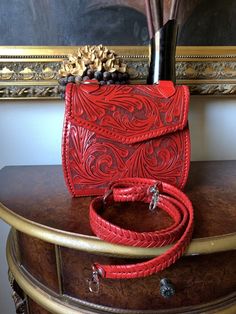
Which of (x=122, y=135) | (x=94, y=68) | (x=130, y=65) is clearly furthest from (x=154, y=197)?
(x=130, y=65)

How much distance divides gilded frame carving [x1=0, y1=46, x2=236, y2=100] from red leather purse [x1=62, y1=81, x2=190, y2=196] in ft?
0.90

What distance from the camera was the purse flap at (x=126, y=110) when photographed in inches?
20.8

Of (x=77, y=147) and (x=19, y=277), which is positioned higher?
(x=77, y=147)

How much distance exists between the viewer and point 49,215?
0.50 metres

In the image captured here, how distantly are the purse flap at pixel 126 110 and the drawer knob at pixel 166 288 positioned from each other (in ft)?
0.76

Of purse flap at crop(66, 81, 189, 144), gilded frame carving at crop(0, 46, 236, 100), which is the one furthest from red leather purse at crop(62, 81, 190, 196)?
gilded frame carving at crop(0, 46, 236, 100)

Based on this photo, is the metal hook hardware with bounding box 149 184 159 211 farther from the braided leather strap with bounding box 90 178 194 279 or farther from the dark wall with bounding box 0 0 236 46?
the dark wall with bounding box 0 0 236 46

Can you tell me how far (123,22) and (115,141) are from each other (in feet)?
1.34

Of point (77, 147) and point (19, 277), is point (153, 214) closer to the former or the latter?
point (77, 147)

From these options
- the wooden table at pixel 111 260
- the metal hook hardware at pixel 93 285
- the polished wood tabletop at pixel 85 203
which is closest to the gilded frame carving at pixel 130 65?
the polished wood tabletop at pixel 85 203

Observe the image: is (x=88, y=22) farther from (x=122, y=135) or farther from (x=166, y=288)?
(x=166, y=288)

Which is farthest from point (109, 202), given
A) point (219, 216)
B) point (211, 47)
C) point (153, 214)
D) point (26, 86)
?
point (211, 47)

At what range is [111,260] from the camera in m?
0.45

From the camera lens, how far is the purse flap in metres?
0.53
